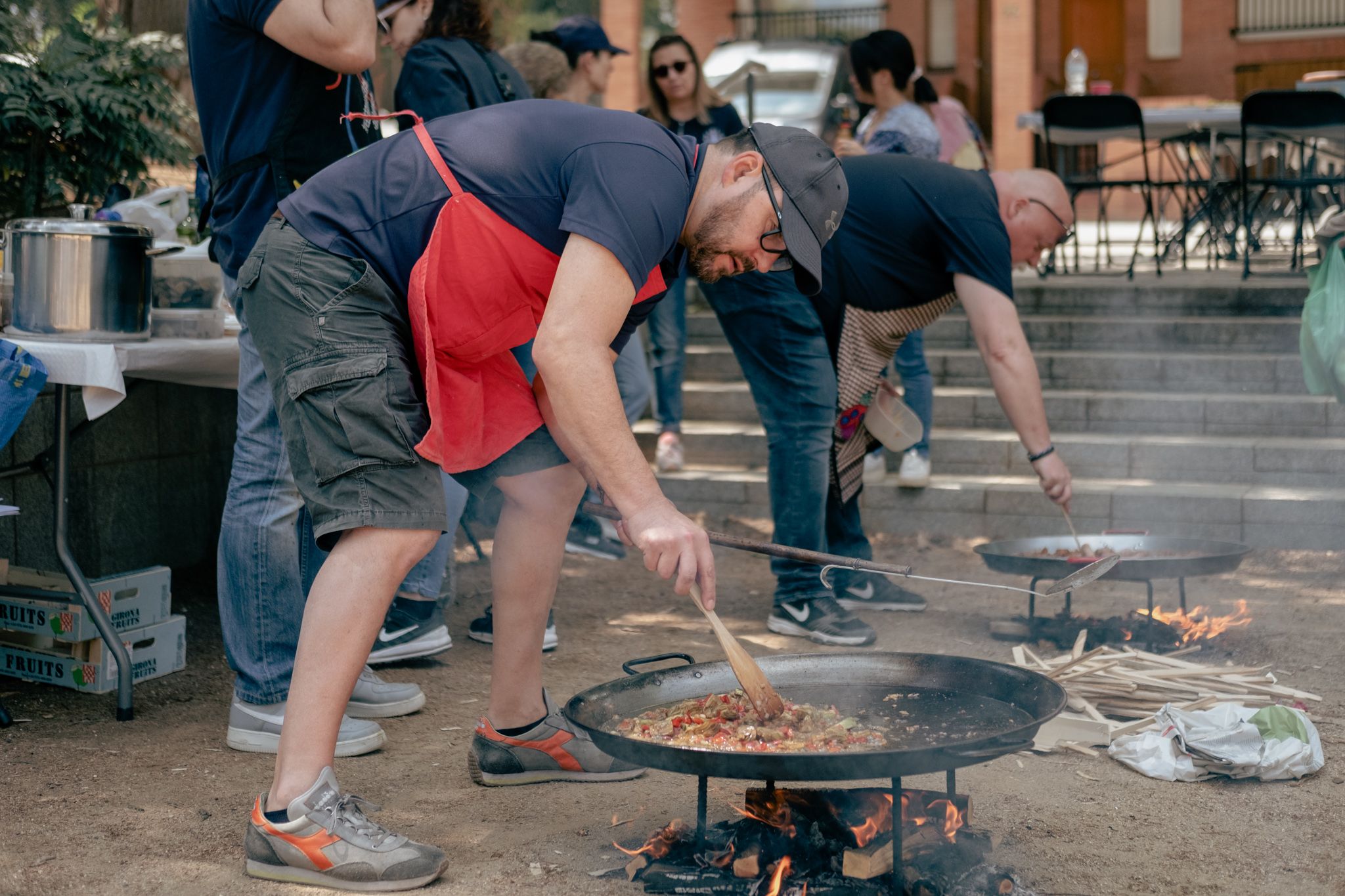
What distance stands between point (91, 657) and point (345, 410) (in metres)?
1.79

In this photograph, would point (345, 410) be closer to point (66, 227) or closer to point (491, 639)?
point (66, 227)

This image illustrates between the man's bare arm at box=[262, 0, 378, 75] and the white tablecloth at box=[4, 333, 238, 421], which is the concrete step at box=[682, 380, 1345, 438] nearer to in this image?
the white tablecloth at box=[4, 333, 238, 421]

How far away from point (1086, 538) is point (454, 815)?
2.60 meters

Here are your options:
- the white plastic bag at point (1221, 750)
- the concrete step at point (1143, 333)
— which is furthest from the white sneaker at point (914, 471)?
the white plastic bag at point (1221, 750)

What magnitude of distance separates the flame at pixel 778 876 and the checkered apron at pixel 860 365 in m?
2.38

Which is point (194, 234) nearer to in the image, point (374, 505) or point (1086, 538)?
point (374, 505)

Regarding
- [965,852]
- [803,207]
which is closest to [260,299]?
[803,207]

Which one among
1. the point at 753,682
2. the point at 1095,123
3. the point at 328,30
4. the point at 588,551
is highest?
the point at 1095,123

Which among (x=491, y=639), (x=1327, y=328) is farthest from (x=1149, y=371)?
(x=491, y=639)

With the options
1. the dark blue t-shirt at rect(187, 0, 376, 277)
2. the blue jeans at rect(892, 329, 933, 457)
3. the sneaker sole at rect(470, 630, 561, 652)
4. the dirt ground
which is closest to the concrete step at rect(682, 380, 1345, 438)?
the blue jeans at rect(892, 329, 933, 457)

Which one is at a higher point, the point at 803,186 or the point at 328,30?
the point at 328,30

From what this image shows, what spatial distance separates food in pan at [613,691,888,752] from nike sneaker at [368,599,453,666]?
1.58 m

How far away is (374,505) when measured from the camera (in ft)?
8.21

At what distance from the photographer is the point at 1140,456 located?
247 inches
